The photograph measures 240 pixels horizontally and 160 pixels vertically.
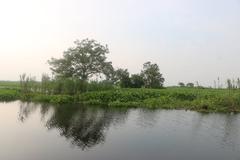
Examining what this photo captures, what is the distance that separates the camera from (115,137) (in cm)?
2673

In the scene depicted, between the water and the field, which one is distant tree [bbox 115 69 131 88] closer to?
the field

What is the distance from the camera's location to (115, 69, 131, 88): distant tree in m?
85.6

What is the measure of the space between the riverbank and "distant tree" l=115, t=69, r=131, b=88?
26.6m

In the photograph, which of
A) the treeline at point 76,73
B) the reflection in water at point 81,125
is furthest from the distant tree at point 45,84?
the reflection in water at point 81,125

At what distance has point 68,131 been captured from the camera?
93.6 ft

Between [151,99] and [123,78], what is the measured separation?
102 ft

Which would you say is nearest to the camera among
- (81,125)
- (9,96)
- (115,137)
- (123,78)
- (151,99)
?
(115,137)

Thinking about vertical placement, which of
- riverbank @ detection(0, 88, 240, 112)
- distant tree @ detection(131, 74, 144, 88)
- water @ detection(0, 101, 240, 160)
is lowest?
water @ detection(0, 101, 240, 160)

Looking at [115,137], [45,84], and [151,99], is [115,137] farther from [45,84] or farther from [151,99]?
[45,84]

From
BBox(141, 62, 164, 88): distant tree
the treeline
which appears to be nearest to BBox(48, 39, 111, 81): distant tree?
the treeline

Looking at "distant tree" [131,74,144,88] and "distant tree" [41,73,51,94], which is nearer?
"distant tree" [41,73,51,94]

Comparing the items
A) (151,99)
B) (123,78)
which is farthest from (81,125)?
(123,78)

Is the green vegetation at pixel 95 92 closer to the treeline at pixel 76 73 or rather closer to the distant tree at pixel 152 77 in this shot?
the treeline at pixel 76 73

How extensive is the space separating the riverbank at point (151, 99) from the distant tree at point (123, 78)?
26.6 metres
